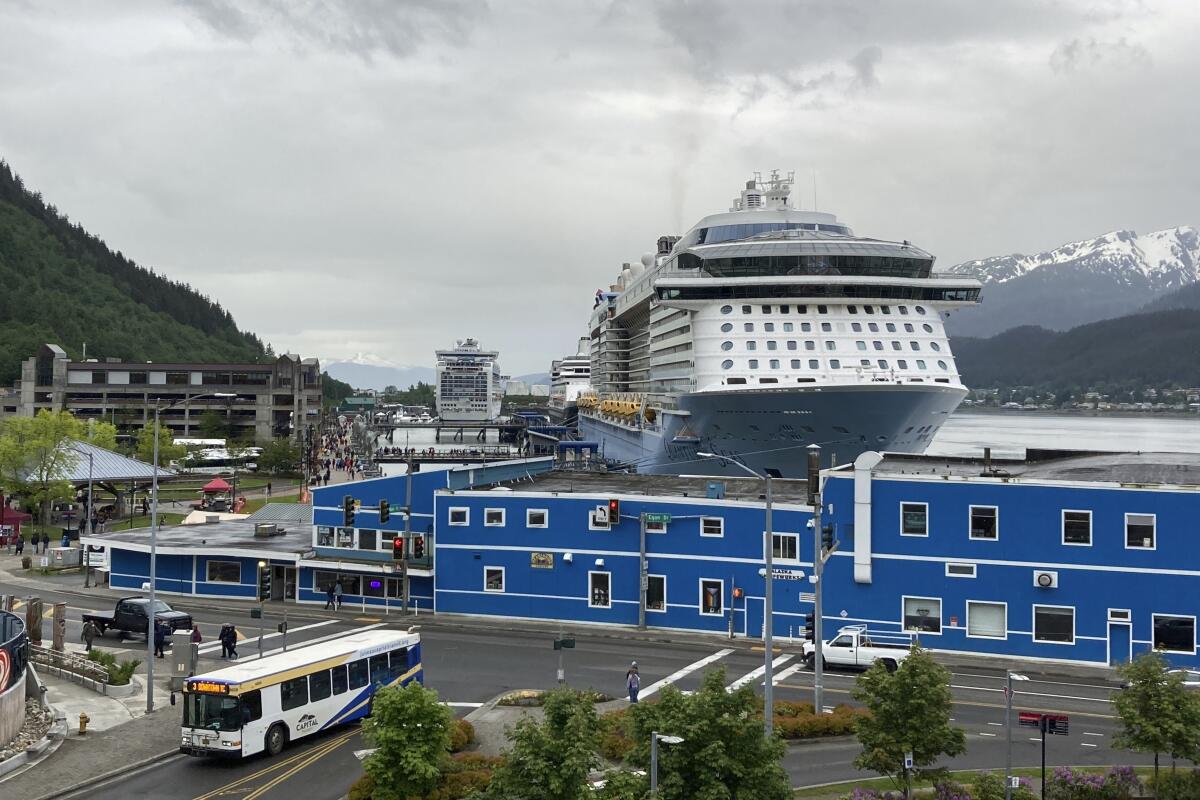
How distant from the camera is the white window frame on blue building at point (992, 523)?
101ft

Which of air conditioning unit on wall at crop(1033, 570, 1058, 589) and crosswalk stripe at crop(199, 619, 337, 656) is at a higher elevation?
air conditioning unit on wall at crop(1033, 570, 1058, 589)

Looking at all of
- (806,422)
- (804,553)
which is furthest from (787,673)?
(806,422)

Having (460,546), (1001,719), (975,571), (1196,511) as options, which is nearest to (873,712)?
(1001,719)

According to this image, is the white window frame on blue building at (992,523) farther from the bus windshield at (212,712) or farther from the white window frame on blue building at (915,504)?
the bus windshield at (212,712)

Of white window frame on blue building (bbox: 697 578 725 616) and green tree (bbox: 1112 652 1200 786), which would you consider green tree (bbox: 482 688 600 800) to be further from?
white window frame on blue building (bbox: 697 578 725 616)

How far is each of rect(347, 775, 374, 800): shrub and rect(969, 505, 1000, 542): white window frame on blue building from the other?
20.1 meters

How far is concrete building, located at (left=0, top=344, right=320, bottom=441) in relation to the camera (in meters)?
126

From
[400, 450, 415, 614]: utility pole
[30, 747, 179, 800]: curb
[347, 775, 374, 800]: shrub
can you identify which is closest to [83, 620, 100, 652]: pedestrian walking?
[400, 450, 415, 614]: utility pole

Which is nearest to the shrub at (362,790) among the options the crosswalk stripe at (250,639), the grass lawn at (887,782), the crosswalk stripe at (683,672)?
the grass lawn at (887,782)

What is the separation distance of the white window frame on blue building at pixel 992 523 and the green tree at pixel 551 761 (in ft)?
64.7

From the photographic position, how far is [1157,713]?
17125 millimetres

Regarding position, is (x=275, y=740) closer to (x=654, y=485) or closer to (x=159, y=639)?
(x=159, y=639)

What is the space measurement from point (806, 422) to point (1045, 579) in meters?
22.2

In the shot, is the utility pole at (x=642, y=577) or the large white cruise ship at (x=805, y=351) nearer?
the utility pole at (x=642, y=577)
